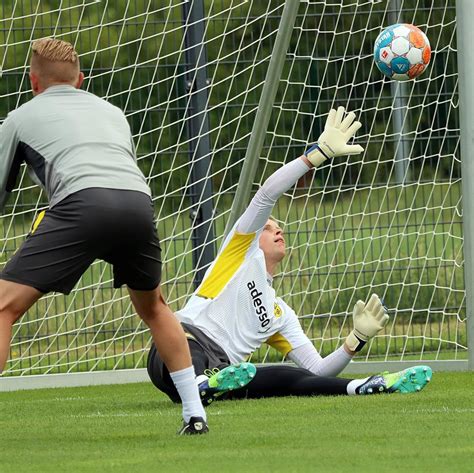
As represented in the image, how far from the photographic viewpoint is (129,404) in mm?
8727

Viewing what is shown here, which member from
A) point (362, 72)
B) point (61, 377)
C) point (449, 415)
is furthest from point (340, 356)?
point (362, 72)

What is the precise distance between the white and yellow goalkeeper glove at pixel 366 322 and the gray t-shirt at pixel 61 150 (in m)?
2.56

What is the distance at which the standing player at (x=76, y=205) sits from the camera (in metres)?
6.31

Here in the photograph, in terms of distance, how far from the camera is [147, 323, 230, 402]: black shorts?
26.6 ft

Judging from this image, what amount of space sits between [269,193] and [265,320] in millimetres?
836

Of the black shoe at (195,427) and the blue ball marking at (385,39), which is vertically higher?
the blue ball marking at (385,39)

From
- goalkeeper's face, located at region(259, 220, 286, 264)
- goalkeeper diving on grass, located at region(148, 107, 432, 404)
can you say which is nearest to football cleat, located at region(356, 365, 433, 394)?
goalkeeper diving on grass, located at region(148, 107, 432, 404)

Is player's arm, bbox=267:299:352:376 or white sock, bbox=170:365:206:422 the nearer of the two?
white sock, bbox=170:365:206:422

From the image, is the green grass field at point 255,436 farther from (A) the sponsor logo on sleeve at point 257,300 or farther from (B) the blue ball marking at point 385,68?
(B) the blue ball marking at point 385,68

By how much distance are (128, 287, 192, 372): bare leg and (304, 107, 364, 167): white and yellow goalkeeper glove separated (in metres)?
1.78

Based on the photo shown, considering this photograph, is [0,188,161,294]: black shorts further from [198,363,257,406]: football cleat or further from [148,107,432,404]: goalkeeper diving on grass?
[148,107,432,404]: goalkeeper diving on grass

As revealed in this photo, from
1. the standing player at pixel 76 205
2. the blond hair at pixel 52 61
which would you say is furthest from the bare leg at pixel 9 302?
the blond hair at pixel 52 61

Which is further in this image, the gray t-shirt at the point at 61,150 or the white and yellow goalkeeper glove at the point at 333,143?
the white and yellow goalkeeper glove at the point at 333,143

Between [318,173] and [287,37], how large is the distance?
6.78 feet
